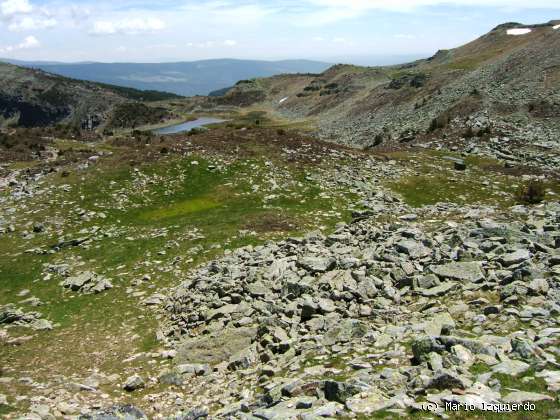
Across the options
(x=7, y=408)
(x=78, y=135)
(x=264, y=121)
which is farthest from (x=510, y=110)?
(x=264, y=121)

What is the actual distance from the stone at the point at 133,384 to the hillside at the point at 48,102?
139 m

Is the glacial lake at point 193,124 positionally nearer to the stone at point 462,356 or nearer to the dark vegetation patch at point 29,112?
the dark vegetation patch at point 29,112

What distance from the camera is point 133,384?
14.0 metres

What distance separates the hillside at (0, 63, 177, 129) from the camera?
143 m

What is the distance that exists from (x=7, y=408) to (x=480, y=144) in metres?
49.1

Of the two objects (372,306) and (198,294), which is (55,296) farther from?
(372,306)

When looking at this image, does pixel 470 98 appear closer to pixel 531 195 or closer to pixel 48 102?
pixel 531 195

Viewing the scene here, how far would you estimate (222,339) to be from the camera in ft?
51.2

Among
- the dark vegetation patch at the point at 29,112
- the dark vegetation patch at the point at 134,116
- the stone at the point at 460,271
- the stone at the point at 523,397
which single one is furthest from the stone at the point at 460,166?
the dark vegetation patch at the point at 29,112

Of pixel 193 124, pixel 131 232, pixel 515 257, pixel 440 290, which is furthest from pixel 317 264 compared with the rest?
pixel 193 124

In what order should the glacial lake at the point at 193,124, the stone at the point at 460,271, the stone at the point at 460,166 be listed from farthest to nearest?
1. the glacial lake at the point at 193,124
2. the stone at the point at 460,166
3. the stone at the point at 460,271

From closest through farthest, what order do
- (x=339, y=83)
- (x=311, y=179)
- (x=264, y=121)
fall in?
(x=311, y=179) → (x=264, y=121) → (x=339, y=83)

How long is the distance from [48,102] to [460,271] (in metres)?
160

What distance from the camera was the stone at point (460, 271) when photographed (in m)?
15.5
